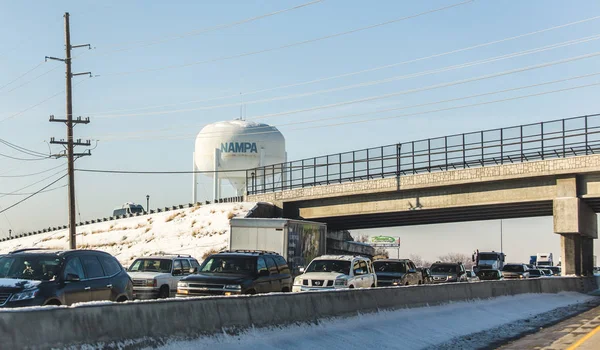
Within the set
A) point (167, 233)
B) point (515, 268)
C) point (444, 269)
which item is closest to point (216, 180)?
point (167, 233)

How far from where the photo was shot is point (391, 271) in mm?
32781

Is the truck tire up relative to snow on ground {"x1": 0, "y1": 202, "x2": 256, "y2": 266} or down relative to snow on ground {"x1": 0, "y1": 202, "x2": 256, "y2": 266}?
down

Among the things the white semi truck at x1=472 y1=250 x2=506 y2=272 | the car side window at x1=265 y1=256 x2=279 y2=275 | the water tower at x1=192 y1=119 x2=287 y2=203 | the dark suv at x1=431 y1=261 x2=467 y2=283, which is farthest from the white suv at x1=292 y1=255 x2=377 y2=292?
the water tower at x1=192 y1=119 x2=287 y2=203

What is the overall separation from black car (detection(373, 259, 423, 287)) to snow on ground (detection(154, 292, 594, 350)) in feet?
16.3

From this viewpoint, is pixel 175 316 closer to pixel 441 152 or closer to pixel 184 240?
pixel 441 152

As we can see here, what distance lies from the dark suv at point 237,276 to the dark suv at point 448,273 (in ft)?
60.4

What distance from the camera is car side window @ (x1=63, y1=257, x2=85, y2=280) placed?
14.9 metres

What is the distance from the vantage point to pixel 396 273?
107 ft

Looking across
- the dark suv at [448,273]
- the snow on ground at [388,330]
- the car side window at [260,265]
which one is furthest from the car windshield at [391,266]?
the car side window at [260,265]

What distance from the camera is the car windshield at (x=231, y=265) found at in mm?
21328

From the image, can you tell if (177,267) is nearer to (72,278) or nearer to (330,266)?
(330,266)

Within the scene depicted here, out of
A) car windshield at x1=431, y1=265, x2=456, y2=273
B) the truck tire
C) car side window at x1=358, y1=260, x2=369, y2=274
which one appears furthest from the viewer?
car windshield at x1=431, y1=265, x2=456, y2=273

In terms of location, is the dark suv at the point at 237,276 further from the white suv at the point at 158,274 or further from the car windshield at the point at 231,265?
the white suv at the point at 158,274

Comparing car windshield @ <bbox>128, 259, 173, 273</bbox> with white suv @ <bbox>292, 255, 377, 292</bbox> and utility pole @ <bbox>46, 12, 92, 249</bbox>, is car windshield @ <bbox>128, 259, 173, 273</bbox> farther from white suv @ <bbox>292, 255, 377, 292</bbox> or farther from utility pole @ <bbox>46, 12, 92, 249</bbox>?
utility pole @ <bbox>46, 12, 92, 249</bbox>
